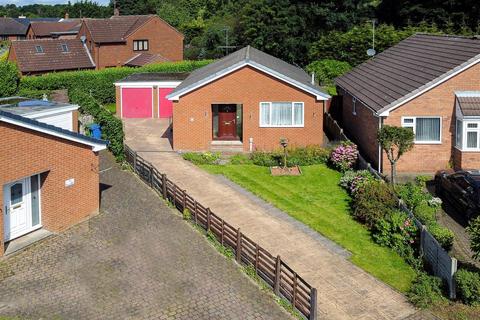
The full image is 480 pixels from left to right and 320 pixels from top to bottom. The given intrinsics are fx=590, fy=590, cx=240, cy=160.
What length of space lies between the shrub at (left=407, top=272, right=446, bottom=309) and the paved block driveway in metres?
3.66

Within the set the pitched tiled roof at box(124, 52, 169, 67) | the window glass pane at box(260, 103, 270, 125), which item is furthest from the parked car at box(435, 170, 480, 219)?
the pitched tiled roof at box(124, 52, 169, 67)

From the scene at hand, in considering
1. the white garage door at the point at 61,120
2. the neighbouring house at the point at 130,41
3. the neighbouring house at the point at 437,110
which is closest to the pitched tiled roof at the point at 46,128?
the white garage door at the point at 61,120

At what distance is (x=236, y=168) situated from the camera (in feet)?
96.5

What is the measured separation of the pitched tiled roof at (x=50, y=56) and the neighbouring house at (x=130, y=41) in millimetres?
1571

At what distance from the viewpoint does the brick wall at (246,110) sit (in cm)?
3178

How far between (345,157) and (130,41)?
132ft

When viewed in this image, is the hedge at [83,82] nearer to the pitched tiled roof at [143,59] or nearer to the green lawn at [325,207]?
the pitched tiled roof at [143,59]

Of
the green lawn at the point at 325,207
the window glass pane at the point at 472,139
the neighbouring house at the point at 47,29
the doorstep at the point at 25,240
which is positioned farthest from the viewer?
the neighbouring house at the point at 47,29

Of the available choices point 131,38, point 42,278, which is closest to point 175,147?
point 42,278

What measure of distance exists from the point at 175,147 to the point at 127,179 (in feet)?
21.3

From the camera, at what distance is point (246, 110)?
105 feet

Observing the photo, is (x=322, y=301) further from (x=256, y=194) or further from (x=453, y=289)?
(x=256, y=194)

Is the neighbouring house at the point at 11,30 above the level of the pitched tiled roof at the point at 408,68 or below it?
above

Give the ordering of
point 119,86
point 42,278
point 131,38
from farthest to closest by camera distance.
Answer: point 131,38 < point 119,86 < point 42,278
